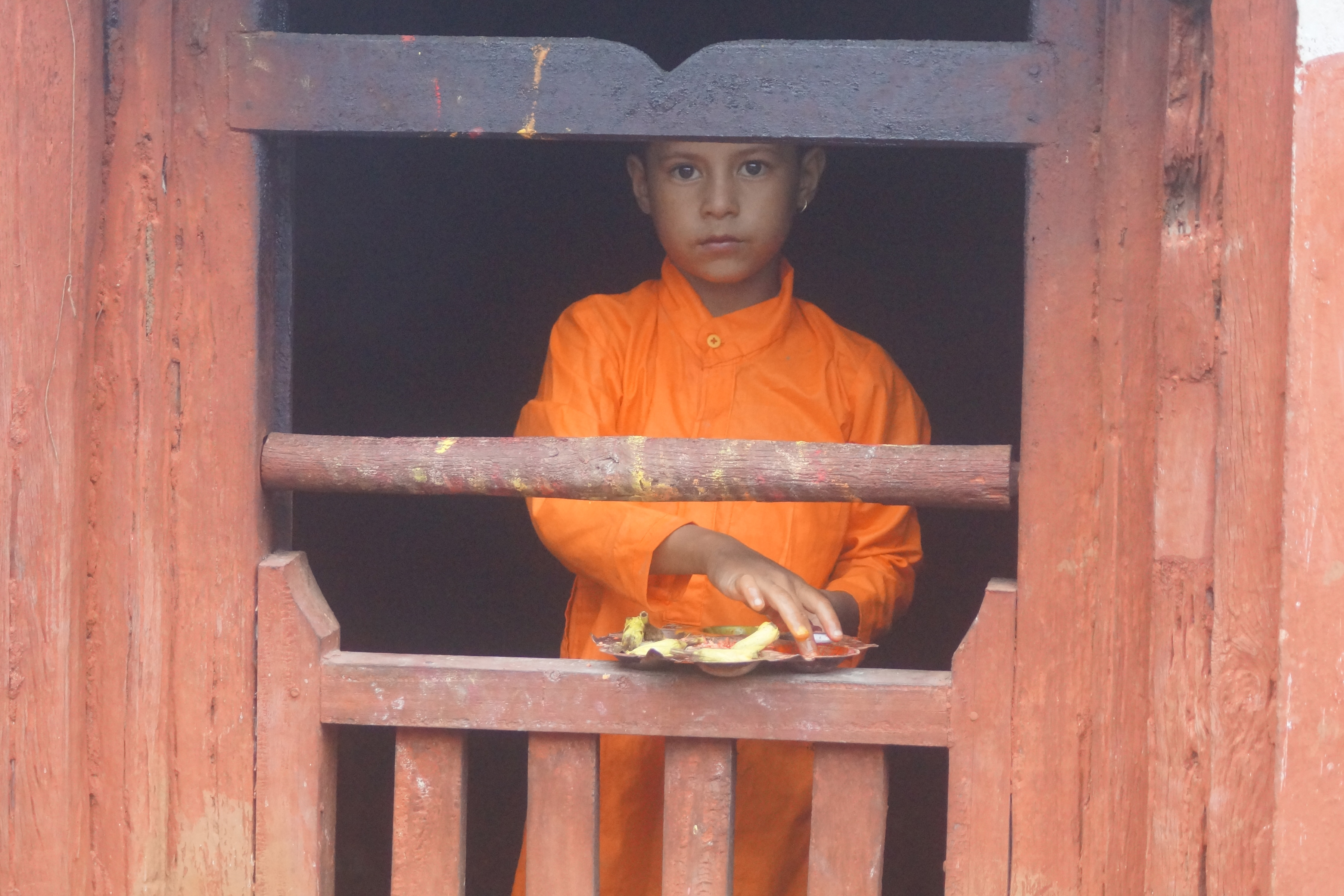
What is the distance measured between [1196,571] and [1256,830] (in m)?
0.24

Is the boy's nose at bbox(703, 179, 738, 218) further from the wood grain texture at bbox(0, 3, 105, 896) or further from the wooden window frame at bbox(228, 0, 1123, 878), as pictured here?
the wood grain texture at bbox(0, 3, 105, 896)

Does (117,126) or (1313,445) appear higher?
(117,126)

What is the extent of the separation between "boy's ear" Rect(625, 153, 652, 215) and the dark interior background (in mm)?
1048

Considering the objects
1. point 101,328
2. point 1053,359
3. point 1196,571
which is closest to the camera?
point 1196,571

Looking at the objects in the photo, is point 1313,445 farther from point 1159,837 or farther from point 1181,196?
point 1159,837

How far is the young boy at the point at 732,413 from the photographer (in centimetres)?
194

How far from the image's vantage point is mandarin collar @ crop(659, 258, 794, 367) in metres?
2.02

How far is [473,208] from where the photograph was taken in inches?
132

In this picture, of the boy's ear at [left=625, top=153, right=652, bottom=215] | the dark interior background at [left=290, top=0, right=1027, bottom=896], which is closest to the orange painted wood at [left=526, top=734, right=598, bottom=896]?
the boy's ear at [left=625, top=153, right=652, bottom=215]

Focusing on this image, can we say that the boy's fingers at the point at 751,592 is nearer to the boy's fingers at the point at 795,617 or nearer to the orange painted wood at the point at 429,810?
the boy's fingers at the point at 795,617

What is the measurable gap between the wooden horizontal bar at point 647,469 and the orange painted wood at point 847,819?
297 mm

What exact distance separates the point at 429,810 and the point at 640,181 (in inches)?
43.4

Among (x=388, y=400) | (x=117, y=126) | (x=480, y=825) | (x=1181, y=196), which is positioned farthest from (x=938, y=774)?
(x=117, y=126)

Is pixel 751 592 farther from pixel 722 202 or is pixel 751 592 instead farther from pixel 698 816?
pixel 722 202
